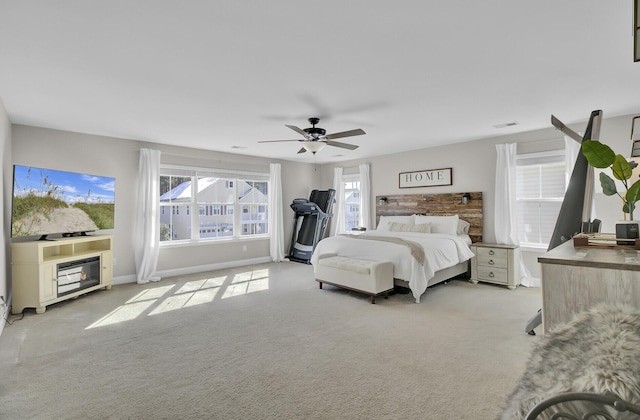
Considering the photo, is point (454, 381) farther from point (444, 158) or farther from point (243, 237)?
point (243, 237)

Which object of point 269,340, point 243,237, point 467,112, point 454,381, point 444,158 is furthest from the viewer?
point 243,237

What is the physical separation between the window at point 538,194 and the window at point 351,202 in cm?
345

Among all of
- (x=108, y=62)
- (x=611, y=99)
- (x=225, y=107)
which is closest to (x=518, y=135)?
(x=611, y=99)

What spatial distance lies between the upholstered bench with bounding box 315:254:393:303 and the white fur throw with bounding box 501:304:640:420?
3.07 meters

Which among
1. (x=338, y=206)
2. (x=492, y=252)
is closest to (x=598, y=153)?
(x=492, y=252)

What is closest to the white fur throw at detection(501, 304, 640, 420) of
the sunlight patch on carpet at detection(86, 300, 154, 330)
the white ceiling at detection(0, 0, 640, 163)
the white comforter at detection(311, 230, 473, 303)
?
the white ceiling at detection(0, 0, 640, 163)

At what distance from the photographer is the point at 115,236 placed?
512 cm

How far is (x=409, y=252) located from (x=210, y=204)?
13.7 feet

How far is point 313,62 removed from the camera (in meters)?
2.54

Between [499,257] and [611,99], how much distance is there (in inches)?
97.6

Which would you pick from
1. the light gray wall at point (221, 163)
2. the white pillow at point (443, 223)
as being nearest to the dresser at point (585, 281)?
the light gray wall at point (221, 163)

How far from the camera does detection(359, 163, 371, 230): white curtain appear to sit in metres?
7.12

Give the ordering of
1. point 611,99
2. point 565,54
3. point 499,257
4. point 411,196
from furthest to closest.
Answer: point 411,196 < point 499,257 < point 611,99 < point 565,54

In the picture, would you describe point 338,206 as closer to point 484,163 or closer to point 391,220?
point 391,220
